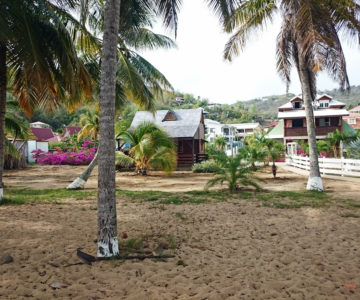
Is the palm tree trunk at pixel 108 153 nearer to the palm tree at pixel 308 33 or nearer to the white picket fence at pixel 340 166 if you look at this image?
the palm tree at pixel 308 33

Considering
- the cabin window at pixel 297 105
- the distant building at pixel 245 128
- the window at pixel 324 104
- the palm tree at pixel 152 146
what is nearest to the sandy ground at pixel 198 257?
the palm tree at pixel 152 146

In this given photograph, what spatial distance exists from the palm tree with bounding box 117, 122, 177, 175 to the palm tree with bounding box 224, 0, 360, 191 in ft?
22.5

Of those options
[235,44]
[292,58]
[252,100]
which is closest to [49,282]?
[235,44]

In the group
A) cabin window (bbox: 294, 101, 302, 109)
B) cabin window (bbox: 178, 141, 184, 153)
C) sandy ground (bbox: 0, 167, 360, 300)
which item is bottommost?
sandy ground (bbox: 0, 167, 360, 300)

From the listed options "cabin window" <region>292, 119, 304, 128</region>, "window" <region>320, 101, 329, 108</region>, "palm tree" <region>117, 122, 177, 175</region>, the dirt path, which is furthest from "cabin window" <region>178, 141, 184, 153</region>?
"window" <region>320, 101, 329, 108</region>

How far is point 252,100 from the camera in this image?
7205 inches

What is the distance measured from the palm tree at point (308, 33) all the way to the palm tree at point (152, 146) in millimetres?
6859

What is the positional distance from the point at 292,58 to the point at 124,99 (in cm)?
793

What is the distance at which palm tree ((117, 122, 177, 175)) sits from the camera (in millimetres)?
16328

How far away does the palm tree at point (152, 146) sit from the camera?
53.6ft

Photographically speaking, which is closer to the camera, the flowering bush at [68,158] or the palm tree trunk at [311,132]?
the palm tree trunk at [311,132]

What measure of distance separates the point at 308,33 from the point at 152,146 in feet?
34.5

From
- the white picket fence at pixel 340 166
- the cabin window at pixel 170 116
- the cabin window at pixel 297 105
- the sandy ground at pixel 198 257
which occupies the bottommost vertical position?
the sandy ground at pixel 198 257

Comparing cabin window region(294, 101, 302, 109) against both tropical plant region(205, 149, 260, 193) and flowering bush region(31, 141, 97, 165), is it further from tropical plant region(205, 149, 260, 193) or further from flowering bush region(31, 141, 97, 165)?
tropical plant region(205, 149, 260, 193)
